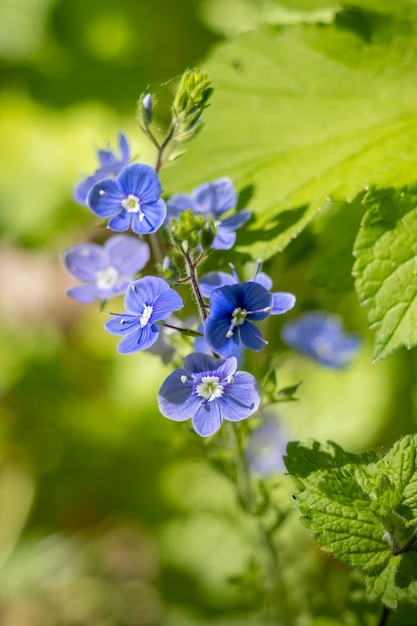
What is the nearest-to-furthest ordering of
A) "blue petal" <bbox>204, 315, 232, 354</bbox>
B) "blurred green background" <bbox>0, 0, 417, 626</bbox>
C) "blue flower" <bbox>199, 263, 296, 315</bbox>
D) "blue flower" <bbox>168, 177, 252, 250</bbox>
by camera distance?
"blue petal" <bbox>204, 315, 232, 354</bbox> < "blue flower" <bbox>199, 263, 296, 315</bbox> < "blue flower" <bbox>168, 177, 252, 250</bbox> < "blurred green background" <bbox>0, 0, 417, 626</bbox>

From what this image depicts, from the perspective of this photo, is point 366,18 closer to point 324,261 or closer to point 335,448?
point 324,261

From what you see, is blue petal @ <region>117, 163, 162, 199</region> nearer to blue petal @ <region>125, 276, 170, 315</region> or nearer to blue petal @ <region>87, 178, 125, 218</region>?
blue petal @ <region>87, 178, 125, 218</region>

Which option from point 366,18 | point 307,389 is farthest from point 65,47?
point 366,18

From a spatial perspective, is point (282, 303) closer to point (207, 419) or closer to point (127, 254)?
point (207, 419)

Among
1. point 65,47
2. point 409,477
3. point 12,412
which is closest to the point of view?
point 409,477

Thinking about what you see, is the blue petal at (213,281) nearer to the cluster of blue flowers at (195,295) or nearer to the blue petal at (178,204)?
the cluster of blue flowers at (195,295)

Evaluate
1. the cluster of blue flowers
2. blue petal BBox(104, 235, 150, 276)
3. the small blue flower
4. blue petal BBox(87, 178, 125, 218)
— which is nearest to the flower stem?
the cluster of blue flowers

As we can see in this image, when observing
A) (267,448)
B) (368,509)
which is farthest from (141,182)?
(267,448)
